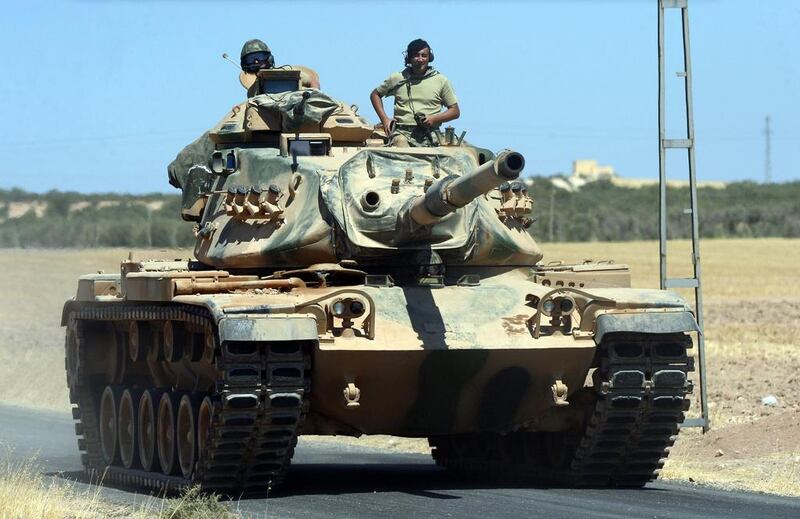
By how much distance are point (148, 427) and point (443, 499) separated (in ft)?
13.3

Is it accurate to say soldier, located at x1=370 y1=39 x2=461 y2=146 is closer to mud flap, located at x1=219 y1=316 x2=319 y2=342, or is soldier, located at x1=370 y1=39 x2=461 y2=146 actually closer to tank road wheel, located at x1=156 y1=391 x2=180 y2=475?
tank road wheel, located at x1=156 y1=391 x2=180 y2=475

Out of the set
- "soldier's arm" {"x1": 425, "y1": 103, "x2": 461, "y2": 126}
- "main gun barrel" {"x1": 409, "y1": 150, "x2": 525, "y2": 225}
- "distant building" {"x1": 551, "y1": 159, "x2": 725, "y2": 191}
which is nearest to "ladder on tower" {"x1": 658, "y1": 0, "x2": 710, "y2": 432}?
"soldier's arm" {"x1": 425, "y1": 103, "x2": 461, "y2": 126}

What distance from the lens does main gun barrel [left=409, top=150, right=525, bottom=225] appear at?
587 inches

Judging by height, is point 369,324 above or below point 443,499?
above

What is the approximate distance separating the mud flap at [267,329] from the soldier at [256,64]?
608 centimetres

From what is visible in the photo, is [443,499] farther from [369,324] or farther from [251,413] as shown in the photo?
[251,413]

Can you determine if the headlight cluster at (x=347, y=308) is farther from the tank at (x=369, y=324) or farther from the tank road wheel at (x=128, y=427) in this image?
the tank road wheel at (x=128, y=427)

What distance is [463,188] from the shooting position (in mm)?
15703

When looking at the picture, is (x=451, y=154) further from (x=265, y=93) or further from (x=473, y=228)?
(x=265, y=93)

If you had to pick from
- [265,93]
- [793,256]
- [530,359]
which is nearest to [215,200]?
[265,93]

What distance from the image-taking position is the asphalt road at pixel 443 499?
591 inches

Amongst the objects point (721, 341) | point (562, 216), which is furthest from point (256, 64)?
point (562, 216)

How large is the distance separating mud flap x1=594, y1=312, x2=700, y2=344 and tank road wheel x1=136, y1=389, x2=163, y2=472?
485 cm

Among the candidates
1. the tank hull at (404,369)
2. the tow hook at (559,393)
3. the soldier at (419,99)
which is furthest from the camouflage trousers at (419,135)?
the tow hook at (559,393)
